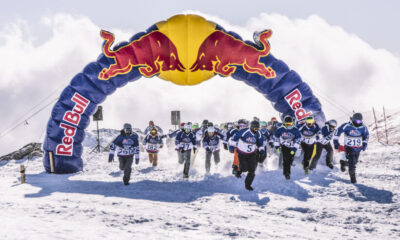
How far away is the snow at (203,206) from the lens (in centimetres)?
502

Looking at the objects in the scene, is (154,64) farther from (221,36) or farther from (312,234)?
(312,234)

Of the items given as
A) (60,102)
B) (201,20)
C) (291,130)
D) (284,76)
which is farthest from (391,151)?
(60,102)

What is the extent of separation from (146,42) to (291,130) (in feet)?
19.6

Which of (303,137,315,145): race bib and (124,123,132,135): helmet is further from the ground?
(124,123,132,135): helmet

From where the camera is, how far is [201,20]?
1177 cm

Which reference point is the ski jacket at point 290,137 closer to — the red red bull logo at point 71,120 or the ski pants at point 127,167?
the ski pants at point 127,167

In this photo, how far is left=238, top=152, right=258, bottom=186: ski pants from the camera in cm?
861

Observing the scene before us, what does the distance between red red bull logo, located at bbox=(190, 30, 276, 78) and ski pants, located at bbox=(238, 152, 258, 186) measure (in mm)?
4351

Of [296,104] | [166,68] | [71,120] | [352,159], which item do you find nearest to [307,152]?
[352,159]

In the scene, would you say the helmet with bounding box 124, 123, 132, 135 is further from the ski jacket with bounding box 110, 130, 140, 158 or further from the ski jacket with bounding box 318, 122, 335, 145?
the ski jacket with bounding box 318, 122, 335, 145

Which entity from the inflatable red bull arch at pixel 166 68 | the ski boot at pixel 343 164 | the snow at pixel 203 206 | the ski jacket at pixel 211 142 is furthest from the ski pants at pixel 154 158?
the ski boot at pixel 343 164

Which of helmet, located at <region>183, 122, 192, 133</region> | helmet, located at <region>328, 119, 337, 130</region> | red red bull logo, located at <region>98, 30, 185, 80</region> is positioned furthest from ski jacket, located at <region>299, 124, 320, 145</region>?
red red bull logo, located at <region>98, 30, 185, 80</region>

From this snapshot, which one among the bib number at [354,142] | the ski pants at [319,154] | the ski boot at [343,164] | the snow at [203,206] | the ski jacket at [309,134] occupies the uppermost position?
the ski jacket at [309,134]

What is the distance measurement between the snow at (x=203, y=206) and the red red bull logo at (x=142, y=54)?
3.83 meters
